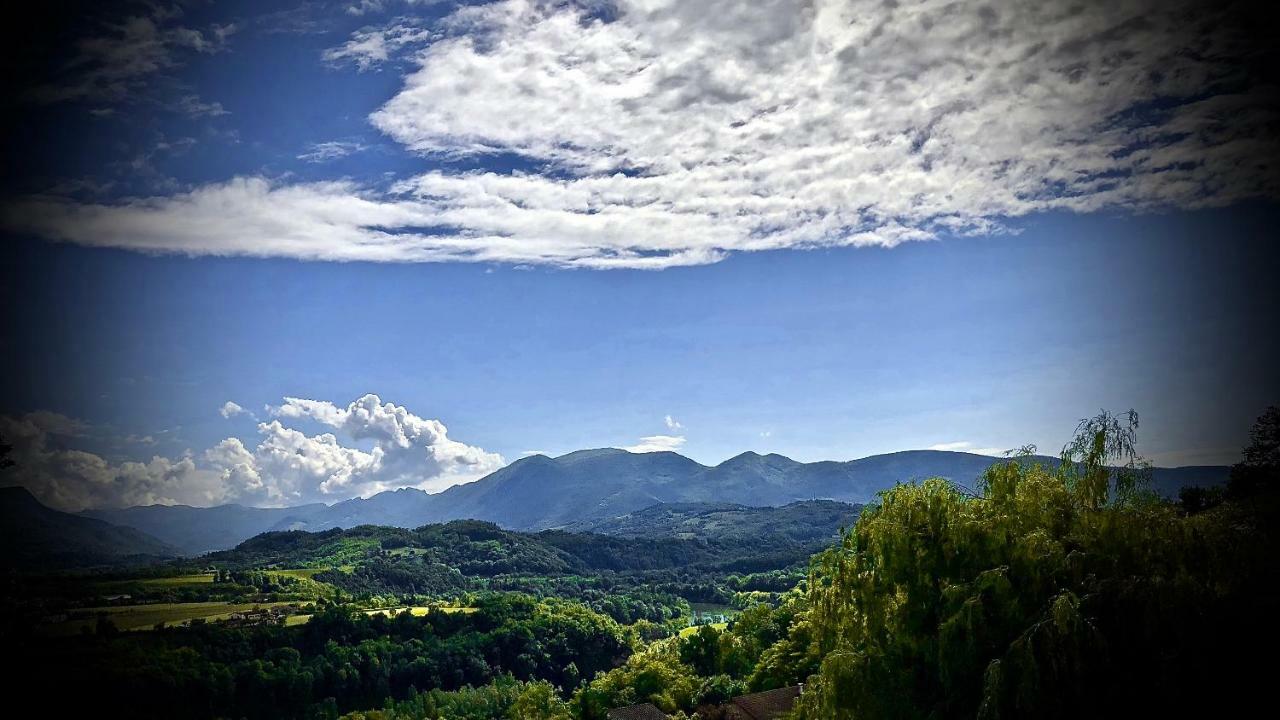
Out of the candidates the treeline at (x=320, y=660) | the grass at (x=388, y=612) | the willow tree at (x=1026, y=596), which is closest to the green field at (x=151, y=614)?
the treeline at (x=320, y=660)

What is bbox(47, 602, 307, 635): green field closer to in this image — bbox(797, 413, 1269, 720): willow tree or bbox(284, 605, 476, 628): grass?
bbox(284, 605, 476, 628): grass

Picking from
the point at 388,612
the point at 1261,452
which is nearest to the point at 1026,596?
the point at 1261,452

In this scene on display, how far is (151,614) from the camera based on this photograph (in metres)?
110

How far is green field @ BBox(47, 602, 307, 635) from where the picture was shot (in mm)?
97062

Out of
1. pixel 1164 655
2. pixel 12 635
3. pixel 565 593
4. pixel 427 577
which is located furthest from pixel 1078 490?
pixel 427 577

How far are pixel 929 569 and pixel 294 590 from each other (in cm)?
15435

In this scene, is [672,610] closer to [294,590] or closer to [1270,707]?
[294,590]

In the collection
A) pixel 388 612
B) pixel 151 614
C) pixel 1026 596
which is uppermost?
pixel 1026 596

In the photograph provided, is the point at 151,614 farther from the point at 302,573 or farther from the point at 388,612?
the point at 302,573

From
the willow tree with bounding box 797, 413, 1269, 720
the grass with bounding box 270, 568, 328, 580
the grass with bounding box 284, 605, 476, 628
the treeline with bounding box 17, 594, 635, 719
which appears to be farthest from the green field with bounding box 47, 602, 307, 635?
the willow tree with bounding box 797, 413, 1269, 720

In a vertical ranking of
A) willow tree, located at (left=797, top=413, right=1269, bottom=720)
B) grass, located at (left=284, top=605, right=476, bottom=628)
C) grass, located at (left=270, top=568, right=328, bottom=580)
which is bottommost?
grass, located at (left=270, top=568, right=328, bottom=580)

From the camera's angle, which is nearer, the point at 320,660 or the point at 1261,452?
the point at 1261,452

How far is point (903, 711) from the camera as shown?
13.8m

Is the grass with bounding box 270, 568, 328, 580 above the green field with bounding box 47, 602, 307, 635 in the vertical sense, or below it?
below
